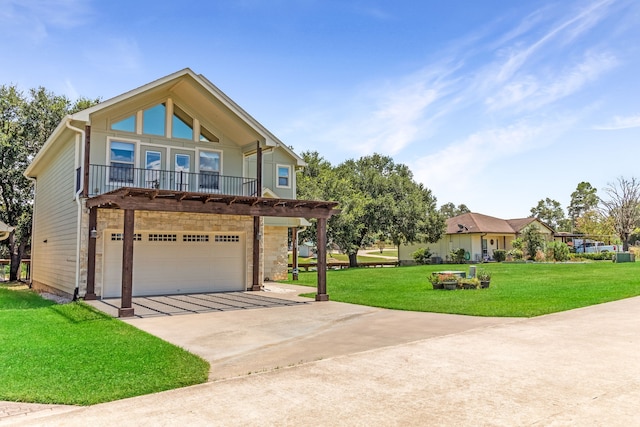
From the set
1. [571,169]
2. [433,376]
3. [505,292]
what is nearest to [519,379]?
[433,376]

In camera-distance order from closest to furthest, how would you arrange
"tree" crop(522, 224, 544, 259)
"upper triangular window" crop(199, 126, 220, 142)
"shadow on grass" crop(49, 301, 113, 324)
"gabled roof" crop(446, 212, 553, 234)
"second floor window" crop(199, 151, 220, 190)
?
"shadow on grass" crop(49, 301, 113, 324) → "second floor window" crop(199, 151, 220, 190) → "upper triangular window" crop(199, 126, 220, 142) → "tree" crop(522, 224, 544, 259) → "gabled roof" crop(446, 212, 553, 234)

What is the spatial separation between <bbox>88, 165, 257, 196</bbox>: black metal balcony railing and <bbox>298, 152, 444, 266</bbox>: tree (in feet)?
44.3

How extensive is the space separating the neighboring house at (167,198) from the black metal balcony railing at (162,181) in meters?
0.03

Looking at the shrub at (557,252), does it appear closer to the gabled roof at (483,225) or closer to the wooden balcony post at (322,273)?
the gabled roof at (483,225)

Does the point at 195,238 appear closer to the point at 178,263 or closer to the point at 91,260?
the point at 178,263

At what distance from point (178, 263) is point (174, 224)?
1.42m

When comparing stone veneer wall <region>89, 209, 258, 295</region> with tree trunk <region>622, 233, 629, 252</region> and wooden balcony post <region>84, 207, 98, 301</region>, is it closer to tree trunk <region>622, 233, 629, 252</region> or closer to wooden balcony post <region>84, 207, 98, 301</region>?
wooden balcony post <region>84, 207, 98, 301</region>

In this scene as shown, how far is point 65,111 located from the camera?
87.1 ft

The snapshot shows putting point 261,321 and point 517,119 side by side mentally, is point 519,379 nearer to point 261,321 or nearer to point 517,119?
point 261,321

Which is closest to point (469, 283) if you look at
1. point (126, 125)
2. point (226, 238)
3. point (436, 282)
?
point (436, 282)

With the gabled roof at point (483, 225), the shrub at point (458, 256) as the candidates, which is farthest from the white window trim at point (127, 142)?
the gabled roof at point (483, 225)

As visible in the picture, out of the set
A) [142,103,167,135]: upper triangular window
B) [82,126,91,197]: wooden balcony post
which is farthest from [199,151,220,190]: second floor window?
Answer: [82,126,91,197]: wooden balcony post

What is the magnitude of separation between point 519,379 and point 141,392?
14.7 feet

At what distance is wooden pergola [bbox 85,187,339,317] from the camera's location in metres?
11.4
